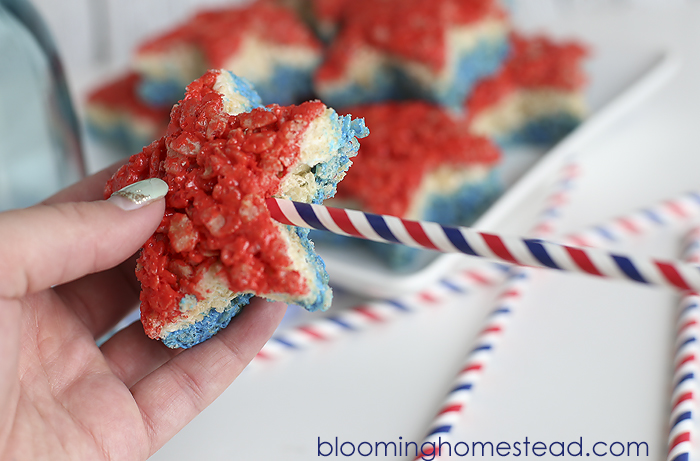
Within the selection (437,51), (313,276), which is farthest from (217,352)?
(437,51)

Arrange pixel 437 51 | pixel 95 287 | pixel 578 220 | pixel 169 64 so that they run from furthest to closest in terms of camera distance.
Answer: pixel 169 64, pixel 437 51, pixel 578 220, pixel 95 287

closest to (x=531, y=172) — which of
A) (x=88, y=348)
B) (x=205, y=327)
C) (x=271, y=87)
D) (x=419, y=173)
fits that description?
(x=419, y=173)

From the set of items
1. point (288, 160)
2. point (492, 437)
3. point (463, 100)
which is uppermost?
point (288, 160)

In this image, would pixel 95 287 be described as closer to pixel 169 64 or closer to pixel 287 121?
pixel 287 121

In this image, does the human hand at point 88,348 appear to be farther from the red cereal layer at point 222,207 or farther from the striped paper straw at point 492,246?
the striped paper straw at point 492,246

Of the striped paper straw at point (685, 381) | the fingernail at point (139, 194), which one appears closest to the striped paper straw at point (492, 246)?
the fingernail at point (139, 194)

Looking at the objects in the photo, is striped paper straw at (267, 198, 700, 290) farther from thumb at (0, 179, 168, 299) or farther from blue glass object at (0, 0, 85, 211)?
blue glass object at (0, 0, 85, 211)

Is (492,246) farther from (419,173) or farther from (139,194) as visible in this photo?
(419,173)

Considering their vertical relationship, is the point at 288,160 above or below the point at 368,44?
above
